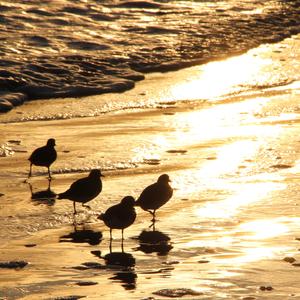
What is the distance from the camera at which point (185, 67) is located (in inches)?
824

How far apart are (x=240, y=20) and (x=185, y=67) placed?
17.8ft

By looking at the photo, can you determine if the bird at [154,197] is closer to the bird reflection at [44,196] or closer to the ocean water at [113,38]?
the bird reflection at [44,196]

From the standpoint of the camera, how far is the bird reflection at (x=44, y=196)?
11.3 metres

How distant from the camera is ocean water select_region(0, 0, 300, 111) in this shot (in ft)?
61.8

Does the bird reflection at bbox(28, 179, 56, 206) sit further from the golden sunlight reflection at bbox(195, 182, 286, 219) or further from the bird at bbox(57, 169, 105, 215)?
the golden sunlight reflection at bbox(195, 182, 286, 219)

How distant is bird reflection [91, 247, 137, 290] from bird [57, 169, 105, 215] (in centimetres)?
140

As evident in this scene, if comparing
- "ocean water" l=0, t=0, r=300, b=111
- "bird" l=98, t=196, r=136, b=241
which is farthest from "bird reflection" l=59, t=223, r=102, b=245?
"ocean water" l=0, t=0, r=300, b=111

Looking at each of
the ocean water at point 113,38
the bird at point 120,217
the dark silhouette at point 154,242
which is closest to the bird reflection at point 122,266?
the dark silhouette at point 154,242

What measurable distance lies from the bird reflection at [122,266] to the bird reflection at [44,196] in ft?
6.65

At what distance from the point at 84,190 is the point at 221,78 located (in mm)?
9276

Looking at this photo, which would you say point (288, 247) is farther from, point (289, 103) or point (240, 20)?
point (240, 20)

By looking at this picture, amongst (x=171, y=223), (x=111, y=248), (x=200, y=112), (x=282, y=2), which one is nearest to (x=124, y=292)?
(x=111, y=248)

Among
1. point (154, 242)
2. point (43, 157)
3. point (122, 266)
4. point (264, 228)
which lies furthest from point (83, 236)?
point (43, 157)

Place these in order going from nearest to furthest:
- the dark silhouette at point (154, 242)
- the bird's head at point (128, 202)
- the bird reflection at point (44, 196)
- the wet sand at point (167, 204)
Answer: the wet sand at point (167, 204) → the dark silhouette at point (154, 242) → the bird's head at point (128, 202) → the bird reflection at point (44, 196)
